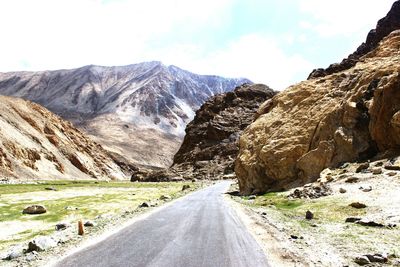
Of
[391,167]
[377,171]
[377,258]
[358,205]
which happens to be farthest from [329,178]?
[377,258]

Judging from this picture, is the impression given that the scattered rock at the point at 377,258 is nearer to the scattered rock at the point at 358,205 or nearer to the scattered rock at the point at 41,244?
the scattered rock at the point at 358,205

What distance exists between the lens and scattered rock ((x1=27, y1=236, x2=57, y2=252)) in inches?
852

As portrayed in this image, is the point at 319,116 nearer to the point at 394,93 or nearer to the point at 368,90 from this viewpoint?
the point at 368,90

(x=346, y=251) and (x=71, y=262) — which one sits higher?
(x=71, y=262)

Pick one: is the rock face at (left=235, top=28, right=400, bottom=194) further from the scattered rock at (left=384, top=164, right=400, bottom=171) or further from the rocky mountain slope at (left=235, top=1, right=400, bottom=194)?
the scattered rock at (left=384, top=164, right=400, bottom=171)

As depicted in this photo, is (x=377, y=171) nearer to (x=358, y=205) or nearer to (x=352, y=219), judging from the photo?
(x=358, y=205)

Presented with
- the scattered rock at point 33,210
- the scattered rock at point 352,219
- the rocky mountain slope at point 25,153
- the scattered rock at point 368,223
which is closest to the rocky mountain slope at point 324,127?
the scattered rock at point 352,219

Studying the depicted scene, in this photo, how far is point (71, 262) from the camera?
17984 millimetres

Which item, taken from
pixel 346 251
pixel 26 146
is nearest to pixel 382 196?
pixel 346 251

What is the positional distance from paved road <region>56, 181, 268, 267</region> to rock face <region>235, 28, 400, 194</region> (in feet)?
77.4

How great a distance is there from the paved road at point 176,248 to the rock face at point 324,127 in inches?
929

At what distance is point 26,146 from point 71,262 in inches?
6665

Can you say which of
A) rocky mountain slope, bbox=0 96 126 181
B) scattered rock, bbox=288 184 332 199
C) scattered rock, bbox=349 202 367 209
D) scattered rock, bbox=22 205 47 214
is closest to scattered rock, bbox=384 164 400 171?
scattered rock, bbox=288 184 332 199

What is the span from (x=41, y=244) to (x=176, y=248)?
7597mm
